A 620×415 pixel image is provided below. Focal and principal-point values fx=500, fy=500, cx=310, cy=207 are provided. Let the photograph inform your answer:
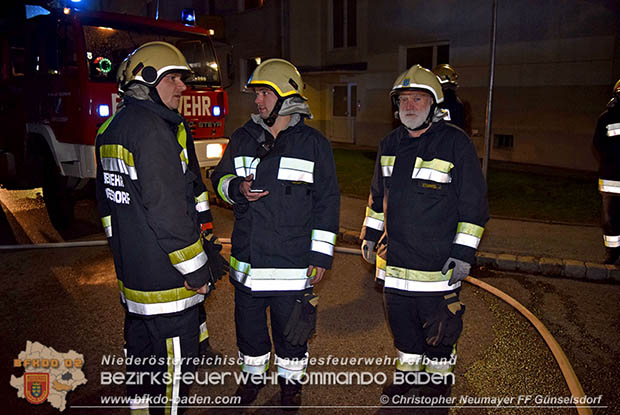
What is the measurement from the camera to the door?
18.6 meters

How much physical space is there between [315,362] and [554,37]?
11.5 meters

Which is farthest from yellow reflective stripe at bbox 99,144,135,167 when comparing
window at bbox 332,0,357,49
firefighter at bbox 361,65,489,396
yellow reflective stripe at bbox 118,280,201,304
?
window at bbox 332,0,357,49

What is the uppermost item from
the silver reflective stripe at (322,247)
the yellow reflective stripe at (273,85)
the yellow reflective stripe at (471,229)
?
the yellow reflective stripe at (273,85)

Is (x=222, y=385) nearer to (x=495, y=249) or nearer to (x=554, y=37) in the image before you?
(x=495, y=249)

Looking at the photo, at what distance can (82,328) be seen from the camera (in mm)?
4215

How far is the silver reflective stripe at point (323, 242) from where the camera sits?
3016 millimetres

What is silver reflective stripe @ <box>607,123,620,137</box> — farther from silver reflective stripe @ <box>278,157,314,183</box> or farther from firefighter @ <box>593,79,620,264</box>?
silver reflective stripe @ <box>278,157,314,183</box>

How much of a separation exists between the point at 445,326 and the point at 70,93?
5.43 meters

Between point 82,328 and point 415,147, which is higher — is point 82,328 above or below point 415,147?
below

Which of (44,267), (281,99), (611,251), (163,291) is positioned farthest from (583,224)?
(44,267)

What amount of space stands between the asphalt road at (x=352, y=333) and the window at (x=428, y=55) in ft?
35.6

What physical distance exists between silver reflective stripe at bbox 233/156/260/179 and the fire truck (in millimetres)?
3662

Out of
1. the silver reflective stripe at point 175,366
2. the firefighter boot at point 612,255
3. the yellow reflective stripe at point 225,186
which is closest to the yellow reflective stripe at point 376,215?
the yellow reflective stripe at point 225,186

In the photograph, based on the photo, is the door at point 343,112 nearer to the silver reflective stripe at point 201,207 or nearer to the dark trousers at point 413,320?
the silver reflective stripe at point 201,207
